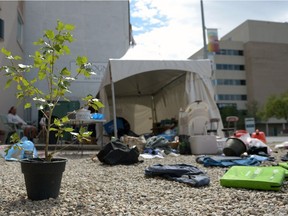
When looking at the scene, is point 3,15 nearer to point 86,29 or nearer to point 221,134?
point 86,29

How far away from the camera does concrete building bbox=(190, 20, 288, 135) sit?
2122 inches

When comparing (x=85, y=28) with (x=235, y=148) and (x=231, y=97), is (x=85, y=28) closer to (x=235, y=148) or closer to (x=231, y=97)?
(x=235, y=148)

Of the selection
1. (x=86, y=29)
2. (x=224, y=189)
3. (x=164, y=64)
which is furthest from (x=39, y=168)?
(x=86, y=29)

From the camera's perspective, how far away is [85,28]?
48.9 ft

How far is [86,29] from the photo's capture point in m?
14.9

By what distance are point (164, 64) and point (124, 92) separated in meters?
5.31

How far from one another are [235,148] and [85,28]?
10.6m

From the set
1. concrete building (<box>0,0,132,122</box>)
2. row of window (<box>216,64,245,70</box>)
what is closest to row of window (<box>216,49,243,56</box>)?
row of window (<box>216,64,245,70</box>)

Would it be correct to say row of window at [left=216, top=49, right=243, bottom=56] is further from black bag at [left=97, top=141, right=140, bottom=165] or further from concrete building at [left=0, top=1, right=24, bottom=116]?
black bag at [left=97, top=141, right=140, bottom=165]

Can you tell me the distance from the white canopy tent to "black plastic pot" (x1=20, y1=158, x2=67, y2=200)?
5.46m

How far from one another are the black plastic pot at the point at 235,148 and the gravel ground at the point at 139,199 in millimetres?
2343

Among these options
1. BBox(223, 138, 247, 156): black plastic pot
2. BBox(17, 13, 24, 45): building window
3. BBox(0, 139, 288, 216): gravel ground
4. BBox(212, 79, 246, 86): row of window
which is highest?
BBox(212, 79, 246, 86): row of window

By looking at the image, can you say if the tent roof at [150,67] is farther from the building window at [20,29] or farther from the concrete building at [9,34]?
the building window at [20,29]

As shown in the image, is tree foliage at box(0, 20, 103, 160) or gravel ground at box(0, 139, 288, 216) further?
tree foliage at box(0, 20, 103, 160)
